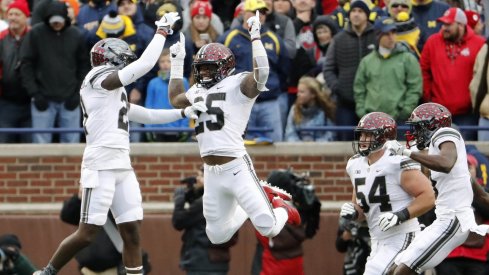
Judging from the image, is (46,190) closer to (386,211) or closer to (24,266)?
(24,266)

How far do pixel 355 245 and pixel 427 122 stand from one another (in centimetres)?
231

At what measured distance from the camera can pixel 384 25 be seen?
18.3 meters

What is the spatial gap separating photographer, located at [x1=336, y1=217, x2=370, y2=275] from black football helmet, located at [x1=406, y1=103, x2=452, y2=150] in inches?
70.6

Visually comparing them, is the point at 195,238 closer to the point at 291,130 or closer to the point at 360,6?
the point at 291,130

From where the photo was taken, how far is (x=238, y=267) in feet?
60.4

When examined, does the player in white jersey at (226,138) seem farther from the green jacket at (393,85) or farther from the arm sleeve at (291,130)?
the arm sleeve at (291,130)

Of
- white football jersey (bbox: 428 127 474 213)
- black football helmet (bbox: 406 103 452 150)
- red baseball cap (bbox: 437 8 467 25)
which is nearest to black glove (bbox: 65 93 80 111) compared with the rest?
red baseball cap (bbox: 437 8 467 25)

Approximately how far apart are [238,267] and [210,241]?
82.2 inches

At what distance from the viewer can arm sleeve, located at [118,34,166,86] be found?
14.8 meters

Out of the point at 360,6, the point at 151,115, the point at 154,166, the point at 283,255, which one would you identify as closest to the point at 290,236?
the point at 283,255

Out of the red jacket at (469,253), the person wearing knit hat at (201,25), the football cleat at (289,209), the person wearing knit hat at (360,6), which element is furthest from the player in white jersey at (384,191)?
the person wearing knit hat at (201,25)

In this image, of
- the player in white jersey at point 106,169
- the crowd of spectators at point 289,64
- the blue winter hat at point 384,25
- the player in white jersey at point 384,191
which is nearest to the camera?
the player in white jersey at point 106,169

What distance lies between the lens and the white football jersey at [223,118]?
1515cm

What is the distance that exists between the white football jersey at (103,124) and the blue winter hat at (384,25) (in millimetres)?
4044
